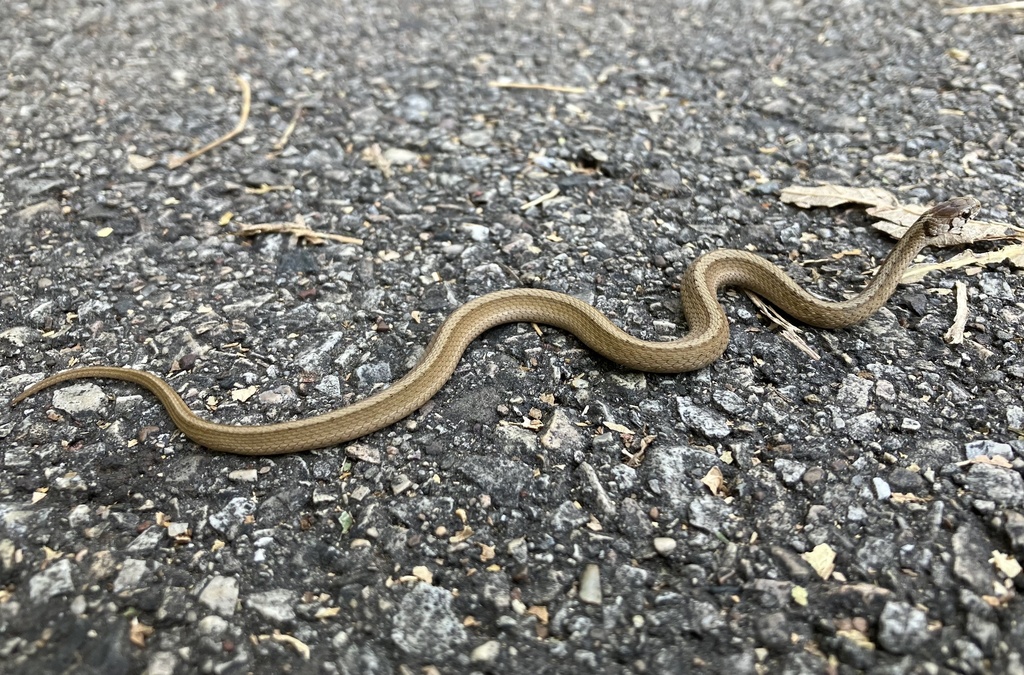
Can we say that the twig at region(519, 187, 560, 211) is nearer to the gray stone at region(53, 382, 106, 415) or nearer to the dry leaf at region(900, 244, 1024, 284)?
the dry leaf at region(900, 244, 1024, 284)

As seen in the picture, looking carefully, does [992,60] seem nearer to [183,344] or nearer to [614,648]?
[614,648]

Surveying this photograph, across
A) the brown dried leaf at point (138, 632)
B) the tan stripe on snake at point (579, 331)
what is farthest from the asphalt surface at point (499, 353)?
the tan stripe on snake at point (579, 331)

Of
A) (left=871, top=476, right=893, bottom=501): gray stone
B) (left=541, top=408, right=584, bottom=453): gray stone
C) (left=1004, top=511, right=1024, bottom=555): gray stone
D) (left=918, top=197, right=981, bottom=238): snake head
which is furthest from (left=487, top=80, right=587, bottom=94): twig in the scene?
(left=1004, top=511, right=1024, bottom=555): gray stone

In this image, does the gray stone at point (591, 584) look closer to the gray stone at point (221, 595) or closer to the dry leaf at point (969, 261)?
the gray stone at point (221, 595)

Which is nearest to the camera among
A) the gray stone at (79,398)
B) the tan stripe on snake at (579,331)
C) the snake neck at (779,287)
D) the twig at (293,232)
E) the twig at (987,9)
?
the tan stripe on snake at (579,331)

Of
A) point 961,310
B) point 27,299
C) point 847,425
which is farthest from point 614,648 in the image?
point 27,299

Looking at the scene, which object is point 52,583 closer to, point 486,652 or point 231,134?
point 486,652

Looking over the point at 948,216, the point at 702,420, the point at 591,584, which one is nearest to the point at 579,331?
the point at 702,420
